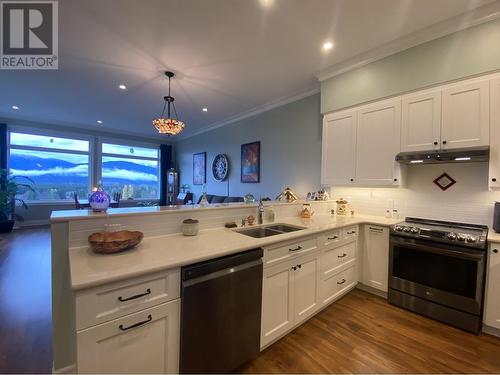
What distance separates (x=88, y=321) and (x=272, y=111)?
Result: 14.5 feet

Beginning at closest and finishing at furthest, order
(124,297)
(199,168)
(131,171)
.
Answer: (124,297) → (199,168) → (131,171)

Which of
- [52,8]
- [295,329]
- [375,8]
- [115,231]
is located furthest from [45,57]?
[295,329]

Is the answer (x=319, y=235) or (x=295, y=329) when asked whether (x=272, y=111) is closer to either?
(x=319, y=235)

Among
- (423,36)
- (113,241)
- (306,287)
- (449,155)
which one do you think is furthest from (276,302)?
(423,36)

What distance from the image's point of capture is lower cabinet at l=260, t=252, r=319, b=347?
171 cm

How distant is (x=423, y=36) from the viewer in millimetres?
2445

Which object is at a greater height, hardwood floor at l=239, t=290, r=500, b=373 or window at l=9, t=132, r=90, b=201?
window at l=9, t=132, r=90, b=201

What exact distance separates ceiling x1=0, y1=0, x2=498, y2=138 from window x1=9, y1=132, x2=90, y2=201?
1.90 m

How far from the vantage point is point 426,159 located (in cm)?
237

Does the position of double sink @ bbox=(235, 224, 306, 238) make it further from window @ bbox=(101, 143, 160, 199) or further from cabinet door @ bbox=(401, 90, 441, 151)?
window @ bbox=(101, 143, 160, 199)

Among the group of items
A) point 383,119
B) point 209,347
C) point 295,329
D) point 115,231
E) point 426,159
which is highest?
point 383,119

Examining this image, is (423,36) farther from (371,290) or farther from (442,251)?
(371,290)

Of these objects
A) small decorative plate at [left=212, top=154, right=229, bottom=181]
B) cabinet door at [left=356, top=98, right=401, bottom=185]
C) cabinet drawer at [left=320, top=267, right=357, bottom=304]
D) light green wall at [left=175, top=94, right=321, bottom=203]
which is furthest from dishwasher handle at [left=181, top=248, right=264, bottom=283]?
small decorative plate at [left=212, top=154, right=229, bottom=181]

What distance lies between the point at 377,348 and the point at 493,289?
3.94 feet
